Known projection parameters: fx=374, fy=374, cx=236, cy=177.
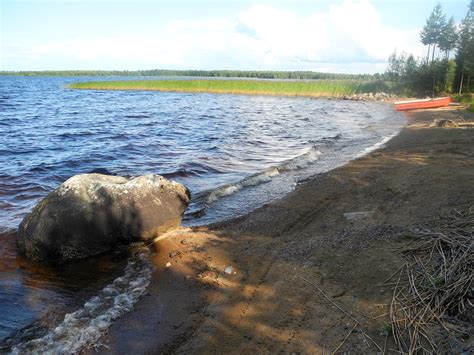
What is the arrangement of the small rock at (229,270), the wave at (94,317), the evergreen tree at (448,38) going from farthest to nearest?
1. the evergreen tree at (448,38)
2. the small rock at (229,270)
3. the wave at (94,317)

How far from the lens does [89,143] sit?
18.0 meters

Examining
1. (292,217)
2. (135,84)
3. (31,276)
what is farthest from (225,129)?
(135,84)

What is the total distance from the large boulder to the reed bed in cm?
442

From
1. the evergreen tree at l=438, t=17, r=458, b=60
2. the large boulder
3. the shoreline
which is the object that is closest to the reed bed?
the large boulder

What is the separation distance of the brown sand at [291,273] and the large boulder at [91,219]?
2.05 feet

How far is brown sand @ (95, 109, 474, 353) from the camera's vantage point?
13.3ft

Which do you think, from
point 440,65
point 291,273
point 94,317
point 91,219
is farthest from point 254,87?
point 94,317

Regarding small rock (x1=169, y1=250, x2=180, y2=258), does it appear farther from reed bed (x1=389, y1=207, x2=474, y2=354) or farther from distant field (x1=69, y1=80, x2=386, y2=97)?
distant field (x1=69, y1=80, x2=386, y2=97)

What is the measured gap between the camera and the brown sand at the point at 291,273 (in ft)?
13.3

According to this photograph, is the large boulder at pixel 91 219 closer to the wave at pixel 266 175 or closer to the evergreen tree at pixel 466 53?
the wave at pixel 266 175

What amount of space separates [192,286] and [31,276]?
2747 millimetres

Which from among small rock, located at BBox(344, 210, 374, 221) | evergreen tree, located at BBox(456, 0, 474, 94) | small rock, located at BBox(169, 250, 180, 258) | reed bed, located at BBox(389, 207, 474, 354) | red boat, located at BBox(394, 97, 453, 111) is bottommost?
small rock, located at BBox(169, 250, 180, 258)

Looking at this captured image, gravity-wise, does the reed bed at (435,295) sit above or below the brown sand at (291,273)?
above

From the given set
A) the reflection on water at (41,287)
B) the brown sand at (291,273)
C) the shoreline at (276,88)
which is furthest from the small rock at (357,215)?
the shoreline at (276,88)
